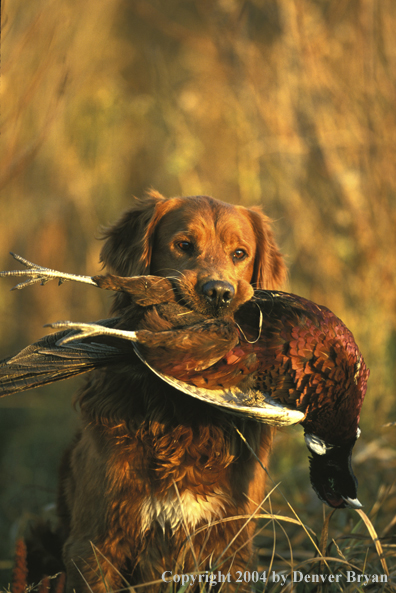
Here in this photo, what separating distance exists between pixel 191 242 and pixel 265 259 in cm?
51

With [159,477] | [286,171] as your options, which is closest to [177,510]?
[159,477]

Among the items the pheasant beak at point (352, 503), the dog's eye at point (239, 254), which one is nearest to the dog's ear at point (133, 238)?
the dog's eye at point (239, 254)

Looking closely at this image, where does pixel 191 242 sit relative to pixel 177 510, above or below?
above

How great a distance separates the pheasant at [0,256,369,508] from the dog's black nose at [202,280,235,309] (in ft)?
0.37

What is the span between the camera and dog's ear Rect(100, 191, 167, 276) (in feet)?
8.98

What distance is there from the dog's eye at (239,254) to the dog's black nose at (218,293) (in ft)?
2.26

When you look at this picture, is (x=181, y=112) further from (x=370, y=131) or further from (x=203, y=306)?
(x=203, y=306)

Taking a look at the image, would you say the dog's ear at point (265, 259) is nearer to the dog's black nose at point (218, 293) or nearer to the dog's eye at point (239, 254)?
the dog's eye at point (239, 254)

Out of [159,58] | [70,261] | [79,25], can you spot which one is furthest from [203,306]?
[70,261]

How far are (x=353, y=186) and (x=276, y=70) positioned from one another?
135 cm

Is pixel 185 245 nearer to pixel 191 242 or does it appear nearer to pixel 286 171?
pixel 191 242

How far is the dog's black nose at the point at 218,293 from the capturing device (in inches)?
84.7

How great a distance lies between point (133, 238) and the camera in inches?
113

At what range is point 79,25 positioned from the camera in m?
3.49
